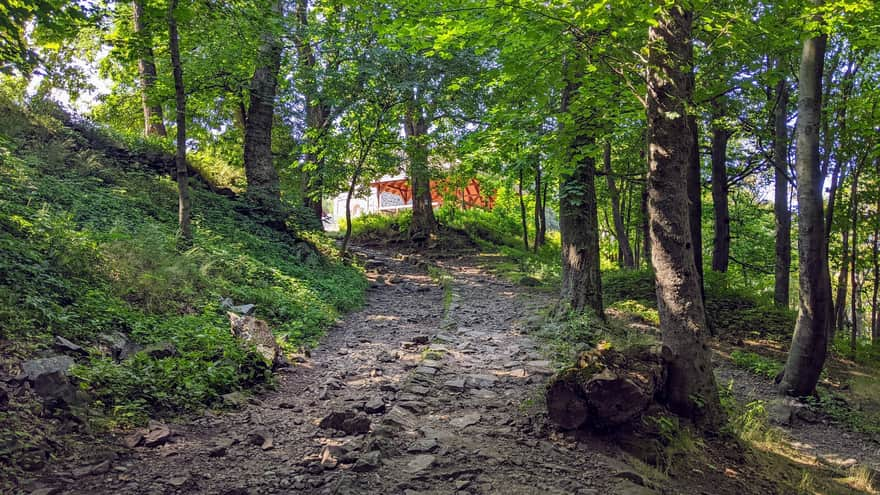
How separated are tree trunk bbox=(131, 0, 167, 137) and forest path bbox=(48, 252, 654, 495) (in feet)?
18.3

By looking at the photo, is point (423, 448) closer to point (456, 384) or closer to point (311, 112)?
point (456, 384)

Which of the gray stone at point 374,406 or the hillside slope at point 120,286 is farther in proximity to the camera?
the gray stone at point 374,406

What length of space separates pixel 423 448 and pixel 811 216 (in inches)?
287

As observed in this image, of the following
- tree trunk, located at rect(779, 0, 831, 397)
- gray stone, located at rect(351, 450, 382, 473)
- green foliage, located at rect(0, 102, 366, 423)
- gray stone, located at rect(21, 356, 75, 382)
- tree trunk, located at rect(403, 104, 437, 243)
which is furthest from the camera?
tree trunk, located at rect(403, 104, 437, 243)

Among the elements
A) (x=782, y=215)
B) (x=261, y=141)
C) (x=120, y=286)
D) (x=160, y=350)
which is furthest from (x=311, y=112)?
(x=782, y=215)

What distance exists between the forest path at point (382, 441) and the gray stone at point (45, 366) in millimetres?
989

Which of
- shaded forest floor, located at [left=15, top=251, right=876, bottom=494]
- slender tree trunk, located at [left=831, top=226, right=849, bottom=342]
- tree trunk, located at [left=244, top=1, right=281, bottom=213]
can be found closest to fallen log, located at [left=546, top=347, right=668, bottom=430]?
shaded forest floor, located at [left=15, top=251, right=876, bottom=494]

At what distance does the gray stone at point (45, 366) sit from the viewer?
4070mm

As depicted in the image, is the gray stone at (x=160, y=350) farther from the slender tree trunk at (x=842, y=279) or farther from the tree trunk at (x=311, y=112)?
the slender tree trunk at (x=842, y=279)

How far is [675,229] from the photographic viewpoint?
536cm

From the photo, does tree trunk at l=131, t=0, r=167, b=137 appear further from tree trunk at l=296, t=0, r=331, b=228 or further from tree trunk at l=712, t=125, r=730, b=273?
tree trunk at l=712, t=125, r=730, b=273

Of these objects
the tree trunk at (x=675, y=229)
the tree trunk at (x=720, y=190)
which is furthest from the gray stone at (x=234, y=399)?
the tree trunk at (x=720, y=190)

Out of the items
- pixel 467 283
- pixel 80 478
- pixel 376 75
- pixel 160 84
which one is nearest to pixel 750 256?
pixel 467 283

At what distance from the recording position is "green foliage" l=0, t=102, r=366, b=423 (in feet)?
15.9
